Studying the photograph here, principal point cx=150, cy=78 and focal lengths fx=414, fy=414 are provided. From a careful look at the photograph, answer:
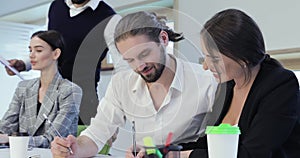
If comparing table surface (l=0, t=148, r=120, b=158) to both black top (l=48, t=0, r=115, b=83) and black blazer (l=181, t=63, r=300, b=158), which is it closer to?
black blazer (l=181, t=63, r=300, b=158)

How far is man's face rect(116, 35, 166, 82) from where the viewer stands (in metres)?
1.09

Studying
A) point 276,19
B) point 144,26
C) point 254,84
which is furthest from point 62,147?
point 276,19

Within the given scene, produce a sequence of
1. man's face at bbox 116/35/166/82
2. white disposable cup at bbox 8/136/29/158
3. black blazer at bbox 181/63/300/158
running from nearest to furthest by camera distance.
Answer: black blazer at bbox 181/63/300/158 < man's face at bbox 116/35/166/82 < white disposable cup at bbox 8/136/29/158

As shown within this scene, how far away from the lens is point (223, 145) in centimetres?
80

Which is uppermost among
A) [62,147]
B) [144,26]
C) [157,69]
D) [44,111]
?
[144,26]

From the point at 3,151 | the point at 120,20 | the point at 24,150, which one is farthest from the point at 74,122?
the point at 120,20

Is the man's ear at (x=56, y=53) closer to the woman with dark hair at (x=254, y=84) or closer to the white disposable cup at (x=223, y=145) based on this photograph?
the woman with dark hair at (x=254, y=84)

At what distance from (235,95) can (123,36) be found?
0.37 meters

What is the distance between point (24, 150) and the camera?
4.00 feet

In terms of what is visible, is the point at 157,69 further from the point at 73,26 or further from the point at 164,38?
the point at 73,26

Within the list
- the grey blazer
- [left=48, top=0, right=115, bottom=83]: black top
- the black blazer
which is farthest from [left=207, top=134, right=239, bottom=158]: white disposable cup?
[left=48, top=0, right=115, bottom=83]: black top

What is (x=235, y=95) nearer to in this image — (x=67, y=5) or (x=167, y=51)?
(x=167, y=51)

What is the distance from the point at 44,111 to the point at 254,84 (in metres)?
1.05

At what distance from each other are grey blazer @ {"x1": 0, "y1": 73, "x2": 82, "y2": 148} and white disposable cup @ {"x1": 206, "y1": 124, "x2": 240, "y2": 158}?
960mm
